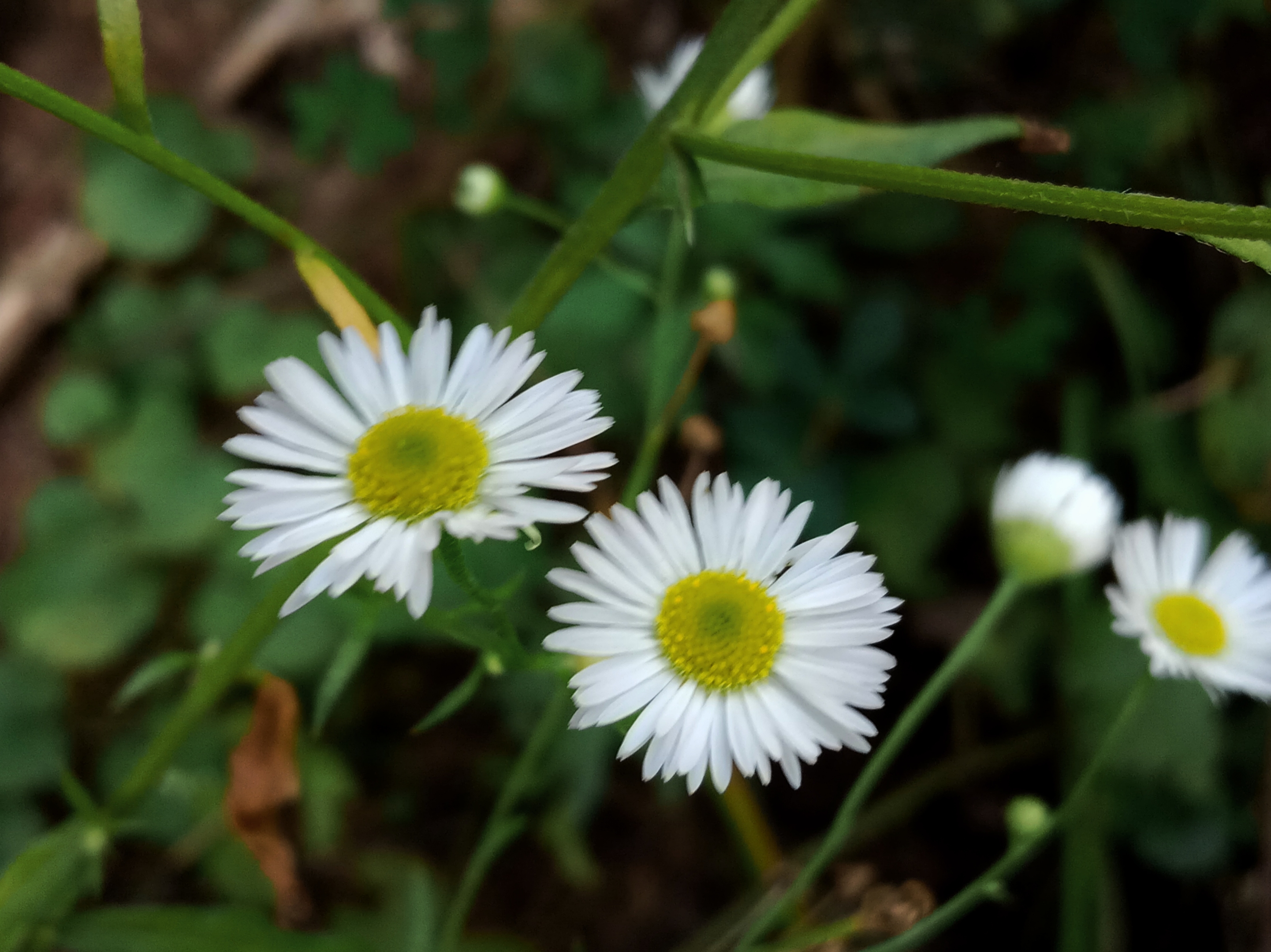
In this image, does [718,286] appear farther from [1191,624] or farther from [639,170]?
[1191,624]

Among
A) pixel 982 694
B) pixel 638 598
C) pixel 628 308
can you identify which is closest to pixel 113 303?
pixel 628 308

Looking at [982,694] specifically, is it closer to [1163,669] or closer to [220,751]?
[1163,669]

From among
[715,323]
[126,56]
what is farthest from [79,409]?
[715,323]

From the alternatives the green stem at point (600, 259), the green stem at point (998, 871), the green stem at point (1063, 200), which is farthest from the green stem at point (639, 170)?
the green stem at point (998, 871)

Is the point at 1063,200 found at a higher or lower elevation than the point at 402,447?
higher

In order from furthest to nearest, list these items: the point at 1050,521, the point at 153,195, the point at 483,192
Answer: the point at 153,195 → the point at 483,192 → the point at 1050,521

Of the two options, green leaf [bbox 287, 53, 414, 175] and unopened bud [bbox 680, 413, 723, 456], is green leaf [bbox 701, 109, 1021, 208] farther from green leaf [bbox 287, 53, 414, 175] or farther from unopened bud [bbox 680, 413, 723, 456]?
green leaf [bbox 287, 53, 414, 175]

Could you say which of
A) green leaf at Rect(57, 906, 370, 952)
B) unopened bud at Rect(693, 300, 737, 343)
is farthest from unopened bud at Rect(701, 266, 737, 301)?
green leaf at Rect(57, 906, 370, 952)
